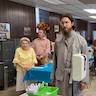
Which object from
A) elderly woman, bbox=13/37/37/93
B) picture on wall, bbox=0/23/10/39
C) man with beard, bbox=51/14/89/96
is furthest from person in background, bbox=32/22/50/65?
man with beard, bbox=51/14/89/96

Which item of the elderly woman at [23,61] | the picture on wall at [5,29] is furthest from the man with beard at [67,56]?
the picture on wall at [5,29]

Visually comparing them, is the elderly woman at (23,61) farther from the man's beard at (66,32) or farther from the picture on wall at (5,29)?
the man's beard at (66,32)

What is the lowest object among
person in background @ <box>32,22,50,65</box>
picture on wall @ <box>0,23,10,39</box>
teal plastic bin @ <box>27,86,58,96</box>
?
teal plastic bin @ <box>27,86,58,96</box>

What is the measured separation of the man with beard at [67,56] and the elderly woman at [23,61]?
88.0 inches

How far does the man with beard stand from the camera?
272 centimetres

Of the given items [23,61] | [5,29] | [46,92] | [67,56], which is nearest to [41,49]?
[23,61]

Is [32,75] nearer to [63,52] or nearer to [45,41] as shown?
[45,41]

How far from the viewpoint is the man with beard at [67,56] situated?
2721 millimetres

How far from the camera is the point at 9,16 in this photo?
7.41 metres

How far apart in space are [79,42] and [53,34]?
8.57 m

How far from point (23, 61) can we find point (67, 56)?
2432 millimetres

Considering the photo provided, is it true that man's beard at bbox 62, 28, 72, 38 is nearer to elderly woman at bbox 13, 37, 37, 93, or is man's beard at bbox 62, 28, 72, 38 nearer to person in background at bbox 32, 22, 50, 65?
elderly woman at bbox 13, 37, 37, 93

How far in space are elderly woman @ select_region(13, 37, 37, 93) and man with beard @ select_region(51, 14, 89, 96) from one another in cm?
223

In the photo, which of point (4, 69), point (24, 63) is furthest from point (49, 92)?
point (4, 69)
